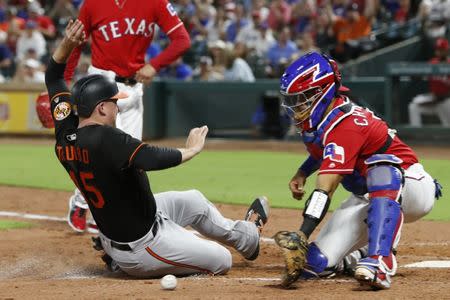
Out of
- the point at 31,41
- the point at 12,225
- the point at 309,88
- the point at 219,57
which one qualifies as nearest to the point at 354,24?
the point at 219,57

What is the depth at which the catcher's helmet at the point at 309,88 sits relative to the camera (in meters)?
5.45

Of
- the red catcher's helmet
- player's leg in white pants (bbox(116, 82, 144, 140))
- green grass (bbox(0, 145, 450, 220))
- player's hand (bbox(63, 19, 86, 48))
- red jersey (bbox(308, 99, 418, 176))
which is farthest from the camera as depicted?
green grass (bbox(0, 145, 450, 220))

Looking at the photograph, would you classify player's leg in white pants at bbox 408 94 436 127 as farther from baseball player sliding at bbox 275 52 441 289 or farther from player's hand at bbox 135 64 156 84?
baseball player sliding at bbox 275 52 441 289

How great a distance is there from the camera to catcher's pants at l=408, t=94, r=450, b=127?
1435 cm

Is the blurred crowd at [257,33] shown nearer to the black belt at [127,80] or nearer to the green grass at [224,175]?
the green grass at [224,175]

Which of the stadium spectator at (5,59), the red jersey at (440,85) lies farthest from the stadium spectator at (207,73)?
the stadium spectator at (5,59)

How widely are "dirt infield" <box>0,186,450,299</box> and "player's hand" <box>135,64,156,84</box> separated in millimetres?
1399

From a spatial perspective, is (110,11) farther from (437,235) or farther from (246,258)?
(437,235)

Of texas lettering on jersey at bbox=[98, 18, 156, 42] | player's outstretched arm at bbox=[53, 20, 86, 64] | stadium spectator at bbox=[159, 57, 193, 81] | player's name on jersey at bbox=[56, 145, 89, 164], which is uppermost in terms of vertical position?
player's outstretched arm at bbox=[53, 20, 86, 64]

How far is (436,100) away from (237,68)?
13.1 ft

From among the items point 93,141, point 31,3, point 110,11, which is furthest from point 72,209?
point 31,3

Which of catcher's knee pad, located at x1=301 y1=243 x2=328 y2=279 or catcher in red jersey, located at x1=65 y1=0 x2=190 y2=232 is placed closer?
catcher's knee pad, located at x1=301 y1=243 x2=328 y2=279

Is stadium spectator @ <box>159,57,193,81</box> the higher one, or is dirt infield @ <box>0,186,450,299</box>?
dirt infield @ <box>0,186,450,299</box>

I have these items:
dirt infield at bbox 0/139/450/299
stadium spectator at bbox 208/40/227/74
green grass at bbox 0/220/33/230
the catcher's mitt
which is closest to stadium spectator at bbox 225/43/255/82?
stadium spectator at bbox 208/40/227/74
